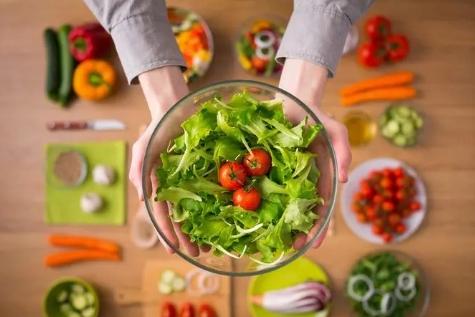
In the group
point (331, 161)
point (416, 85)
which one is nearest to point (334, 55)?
point (331, 161)

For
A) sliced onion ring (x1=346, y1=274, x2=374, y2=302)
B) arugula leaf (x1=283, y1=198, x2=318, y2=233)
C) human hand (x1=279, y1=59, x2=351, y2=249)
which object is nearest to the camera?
arugula leaf (x1=283, y1=198, x2=318, y2=233)

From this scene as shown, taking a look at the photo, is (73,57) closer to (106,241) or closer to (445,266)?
(106,241)

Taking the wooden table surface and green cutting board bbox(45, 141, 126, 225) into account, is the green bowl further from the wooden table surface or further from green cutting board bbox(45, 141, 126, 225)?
green cutting board bbox(45, 141, 126, 225)

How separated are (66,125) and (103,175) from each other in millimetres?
189

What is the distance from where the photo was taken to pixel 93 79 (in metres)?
1.54

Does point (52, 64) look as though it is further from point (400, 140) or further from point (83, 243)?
point (400, 140)

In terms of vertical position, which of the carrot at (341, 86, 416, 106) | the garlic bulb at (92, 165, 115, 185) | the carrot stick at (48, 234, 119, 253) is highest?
the carrot at (341, 86, 416, 106)

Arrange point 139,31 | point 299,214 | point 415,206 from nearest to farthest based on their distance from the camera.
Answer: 1. point 299,214
2. point 139,31
3. point 415,206

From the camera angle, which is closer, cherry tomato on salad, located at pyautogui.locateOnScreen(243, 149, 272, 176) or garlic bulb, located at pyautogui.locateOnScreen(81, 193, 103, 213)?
cherry tomato on salad, located at pyautogui.locateOnScreen(243, 149, 272, 176)

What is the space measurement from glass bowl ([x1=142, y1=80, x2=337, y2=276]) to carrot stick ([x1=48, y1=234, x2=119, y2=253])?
66cm

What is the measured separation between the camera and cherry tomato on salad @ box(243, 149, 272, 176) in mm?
888

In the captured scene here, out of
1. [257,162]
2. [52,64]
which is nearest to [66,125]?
[52,64]

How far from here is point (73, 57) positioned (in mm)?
1549

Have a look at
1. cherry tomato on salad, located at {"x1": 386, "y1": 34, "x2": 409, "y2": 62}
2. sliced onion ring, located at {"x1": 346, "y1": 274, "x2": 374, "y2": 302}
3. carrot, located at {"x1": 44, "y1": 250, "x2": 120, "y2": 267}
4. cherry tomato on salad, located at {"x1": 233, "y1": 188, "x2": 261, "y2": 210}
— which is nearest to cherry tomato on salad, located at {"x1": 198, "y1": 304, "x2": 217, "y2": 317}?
carrot, located at {"x1": 44, "y1": 250, "x2": 120, "y2": 267}
